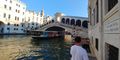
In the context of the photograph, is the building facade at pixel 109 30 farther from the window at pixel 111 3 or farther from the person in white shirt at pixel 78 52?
the person in white shirt at pixel 78 52

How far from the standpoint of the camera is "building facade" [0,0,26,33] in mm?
54272

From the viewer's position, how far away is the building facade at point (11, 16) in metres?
54.3

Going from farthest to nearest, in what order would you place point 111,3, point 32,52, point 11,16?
point 11,16 → point 32,52 → point 111,3

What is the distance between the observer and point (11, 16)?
5878 cm

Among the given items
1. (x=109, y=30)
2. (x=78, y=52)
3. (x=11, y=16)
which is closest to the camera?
(x=78, y=52)

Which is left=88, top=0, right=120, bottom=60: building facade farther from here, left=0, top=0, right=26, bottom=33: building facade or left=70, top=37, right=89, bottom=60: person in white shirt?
left=0, top=0, right=26, bottom=33: building facade

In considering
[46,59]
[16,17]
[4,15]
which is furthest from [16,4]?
[46,59]

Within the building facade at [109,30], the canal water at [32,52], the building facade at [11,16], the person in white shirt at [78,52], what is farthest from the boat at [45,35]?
the person in white shirt at [78,52]

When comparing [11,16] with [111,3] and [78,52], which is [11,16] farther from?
[78,52]

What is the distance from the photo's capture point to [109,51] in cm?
797

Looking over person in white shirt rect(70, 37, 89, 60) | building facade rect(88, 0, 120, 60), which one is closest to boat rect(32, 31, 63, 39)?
building facade rect(88, 0, 120, 60)

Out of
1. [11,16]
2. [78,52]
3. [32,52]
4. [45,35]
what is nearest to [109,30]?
[78,52]

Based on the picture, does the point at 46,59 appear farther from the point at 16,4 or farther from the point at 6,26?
the point at 16,4

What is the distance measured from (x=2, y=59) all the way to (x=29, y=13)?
198 feet
